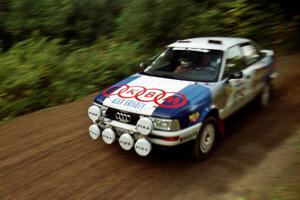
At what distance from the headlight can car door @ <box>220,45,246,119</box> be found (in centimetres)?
128

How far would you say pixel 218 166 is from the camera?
6.06 meters

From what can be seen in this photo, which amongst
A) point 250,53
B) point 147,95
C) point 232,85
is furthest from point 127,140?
point 250,53

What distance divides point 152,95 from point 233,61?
76.9 inches

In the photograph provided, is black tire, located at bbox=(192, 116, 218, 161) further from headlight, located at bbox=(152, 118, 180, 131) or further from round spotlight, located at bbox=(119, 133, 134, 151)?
round spotlight, located at bbox=(119, 133, 134, 151)

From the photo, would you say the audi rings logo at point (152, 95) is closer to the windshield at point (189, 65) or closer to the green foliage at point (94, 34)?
the windshield at point (189, 65)

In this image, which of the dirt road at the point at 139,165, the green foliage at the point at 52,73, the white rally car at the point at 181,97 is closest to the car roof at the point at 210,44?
the white rally car at the point at 181,97

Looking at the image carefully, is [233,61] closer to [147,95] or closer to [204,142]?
[204,142]

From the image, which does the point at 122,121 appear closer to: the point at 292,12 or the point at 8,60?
the point at 8,60

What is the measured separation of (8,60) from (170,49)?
510cm

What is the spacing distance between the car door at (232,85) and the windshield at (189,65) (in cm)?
19

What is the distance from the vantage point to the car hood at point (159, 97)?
18.4 ft

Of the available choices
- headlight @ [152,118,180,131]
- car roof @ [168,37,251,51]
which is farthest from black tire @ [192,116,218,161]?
car roof @ [168,37,251,51]

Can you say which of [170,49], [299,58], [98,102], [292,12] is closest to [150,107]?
[98,102]

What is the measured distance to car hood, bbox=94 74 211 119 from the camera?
559 centimetres
